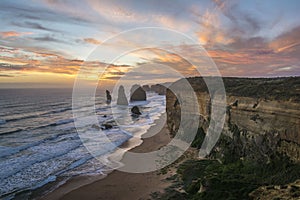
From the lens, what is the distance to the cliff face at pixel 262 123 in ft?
34.2

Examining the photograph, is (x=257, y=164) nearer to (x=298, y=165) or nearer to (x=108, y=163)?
(x=298, y=165)

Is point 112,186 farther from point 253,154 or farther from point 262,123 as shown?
point 262,123

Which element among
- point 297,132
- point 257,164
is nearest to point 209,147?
point 257,164

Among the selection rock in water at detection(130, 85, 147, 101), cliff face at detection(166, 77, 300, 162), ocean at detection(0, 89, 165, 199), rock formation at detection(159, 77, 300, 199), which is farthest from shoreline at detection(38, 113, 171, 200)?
rock in water at detection(130, 85, 147, 101)

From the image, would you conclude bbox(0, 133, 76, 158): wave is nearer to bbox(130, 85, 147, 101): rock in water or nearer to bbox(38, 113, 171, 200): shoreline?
bbox(38, 113, 171, 200): shoreline

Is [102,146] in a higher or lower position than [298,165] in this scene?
lower

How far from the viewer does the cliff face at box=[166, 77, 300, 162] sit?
10.4 meters

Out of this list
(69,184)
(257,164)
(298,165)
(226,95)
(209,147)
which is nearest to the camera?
(298,165)

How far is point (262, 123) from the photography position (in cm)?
1215

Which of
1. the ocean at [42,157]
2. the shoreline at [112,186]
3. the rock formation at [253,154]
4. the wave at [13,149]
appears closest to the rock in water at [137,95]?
the ocean at [42,157]

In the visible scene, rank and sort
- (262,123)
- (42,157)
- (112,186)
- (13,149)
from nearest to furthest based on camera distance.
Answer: (262,123) < (112,186) < (42,157) < (13,149)

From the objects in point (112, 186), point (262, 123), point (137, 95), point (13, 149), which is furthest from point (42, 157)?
point (137, 95)

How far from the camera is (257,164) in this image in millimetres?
11602

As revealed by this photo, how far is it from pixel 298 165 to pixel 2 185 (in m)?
16.1
